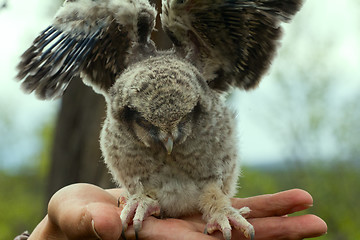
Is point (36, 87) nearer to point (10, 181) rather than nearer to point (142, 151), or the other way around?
point (142, 151)

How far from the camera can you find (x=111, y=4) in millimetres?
3090

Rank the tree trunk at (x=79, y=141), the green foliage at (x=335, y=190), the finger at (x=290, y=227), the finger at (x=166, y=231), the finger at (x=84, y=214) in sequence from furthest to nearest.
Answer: the green foliage at (x=335, y=190) → the tree trunk at (x=79, y=141) → the finger at (x=290, y=227) → the finger at (x=166, y=231) → the finger at (x=84, y=214)

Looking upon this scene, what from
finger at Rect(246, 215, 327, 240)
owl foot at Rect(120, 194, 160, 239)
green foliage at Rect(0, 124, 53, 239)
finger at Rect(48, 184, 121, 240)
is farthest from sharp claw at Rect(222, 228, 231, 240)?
green foliage at Rect(0, 124, 53, 239)

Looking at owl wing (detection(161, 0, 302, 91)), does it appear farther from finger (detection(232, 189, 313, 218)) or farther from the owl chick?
finger (detection(232, 189, 313, 218))

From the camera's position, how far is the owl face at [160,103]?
2753mm

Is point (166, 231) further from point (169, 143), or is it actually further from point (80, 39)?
point (80, 39)

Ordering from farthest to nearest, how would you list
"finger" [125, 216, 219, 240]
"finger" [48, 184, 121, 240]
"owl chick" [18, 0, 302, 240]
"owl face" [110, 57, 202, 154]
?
"owl chick" [18, 0, 302, 240] → "owl face" [110, 57, 202, 154] → "finger" [125, 216, 219, 240] → "finger" [48, 184, 121, 240]

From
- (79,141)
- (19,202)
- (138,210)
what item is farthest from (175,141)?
(19,202)

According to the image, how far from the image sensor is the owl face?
275 centimetres

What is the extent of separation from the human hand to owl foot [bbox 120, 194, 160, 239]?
4 centimetres

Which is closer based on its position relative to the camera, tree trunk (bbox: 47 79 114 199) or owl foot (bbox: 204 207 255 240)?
owl foot (bbox: 204 207 255 240)

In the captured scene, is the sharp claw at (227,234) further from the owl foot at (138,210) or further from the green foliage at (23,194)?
the green foliage at (23,194)

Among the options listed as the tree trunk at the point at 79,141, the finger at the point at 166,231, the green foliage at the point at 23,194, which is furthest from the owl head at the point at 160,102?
the green foliage at the point at 23,194

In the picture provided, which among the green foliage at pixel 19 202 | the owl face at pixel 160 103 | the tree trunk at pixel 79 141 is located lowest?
the green foliage at pixel 19 202
